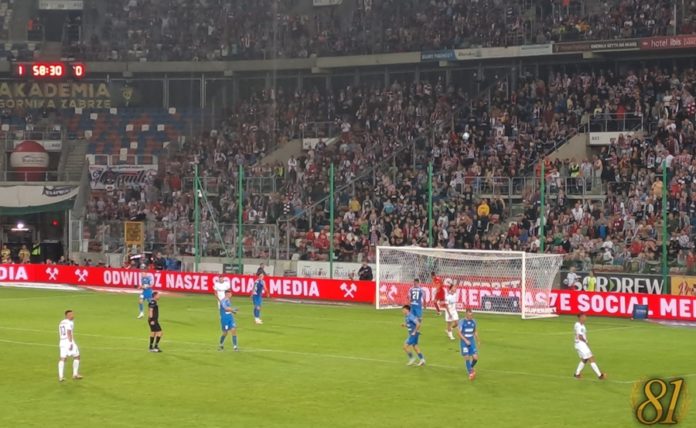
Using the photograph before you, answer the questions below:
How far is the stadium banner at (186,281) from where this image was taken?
55.2 m

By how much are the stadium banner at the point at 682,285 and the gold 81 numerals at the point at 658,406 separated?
21854 millimetres

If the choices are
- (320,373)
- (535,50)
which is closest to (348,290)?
(535,50)

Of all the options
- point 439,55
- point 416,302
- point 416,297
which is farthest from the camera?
point 439,55

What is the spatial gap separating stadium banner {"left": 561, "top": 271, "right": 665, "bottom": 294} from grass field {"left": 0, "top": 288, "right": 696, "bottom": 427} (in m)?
2.61

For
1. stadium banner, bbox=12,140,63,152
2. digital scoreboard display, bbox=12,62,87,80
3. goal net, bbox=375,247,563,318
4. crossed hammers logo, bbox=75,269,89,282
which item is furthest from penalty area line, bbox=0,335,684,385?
stadium banner, bbox=12,140,63,152

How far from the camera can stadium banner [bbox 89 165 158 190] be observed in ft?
235

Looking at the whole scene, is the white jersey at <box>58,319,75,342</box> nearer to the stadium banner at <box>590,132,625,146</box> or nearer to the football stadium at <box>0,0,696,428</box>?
the football stadium at <box>0,0,696,428</box>

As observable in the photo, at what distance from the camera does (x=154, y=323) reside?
37562mm

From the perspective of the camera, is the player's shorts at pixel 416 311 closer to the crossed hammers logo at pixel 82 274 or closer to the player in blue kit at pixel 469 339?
the player in blue kit at pixel 469 339

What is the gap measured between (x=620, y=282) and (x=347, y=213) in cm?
1444

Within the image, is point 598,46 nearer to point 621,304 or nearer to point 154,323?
point 621,304

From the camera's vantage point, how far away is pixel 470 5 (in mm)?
68250

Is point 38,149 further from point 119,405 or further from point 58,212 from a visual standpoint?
point 119,405

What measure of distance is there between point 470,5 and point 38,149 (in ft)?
80.1
